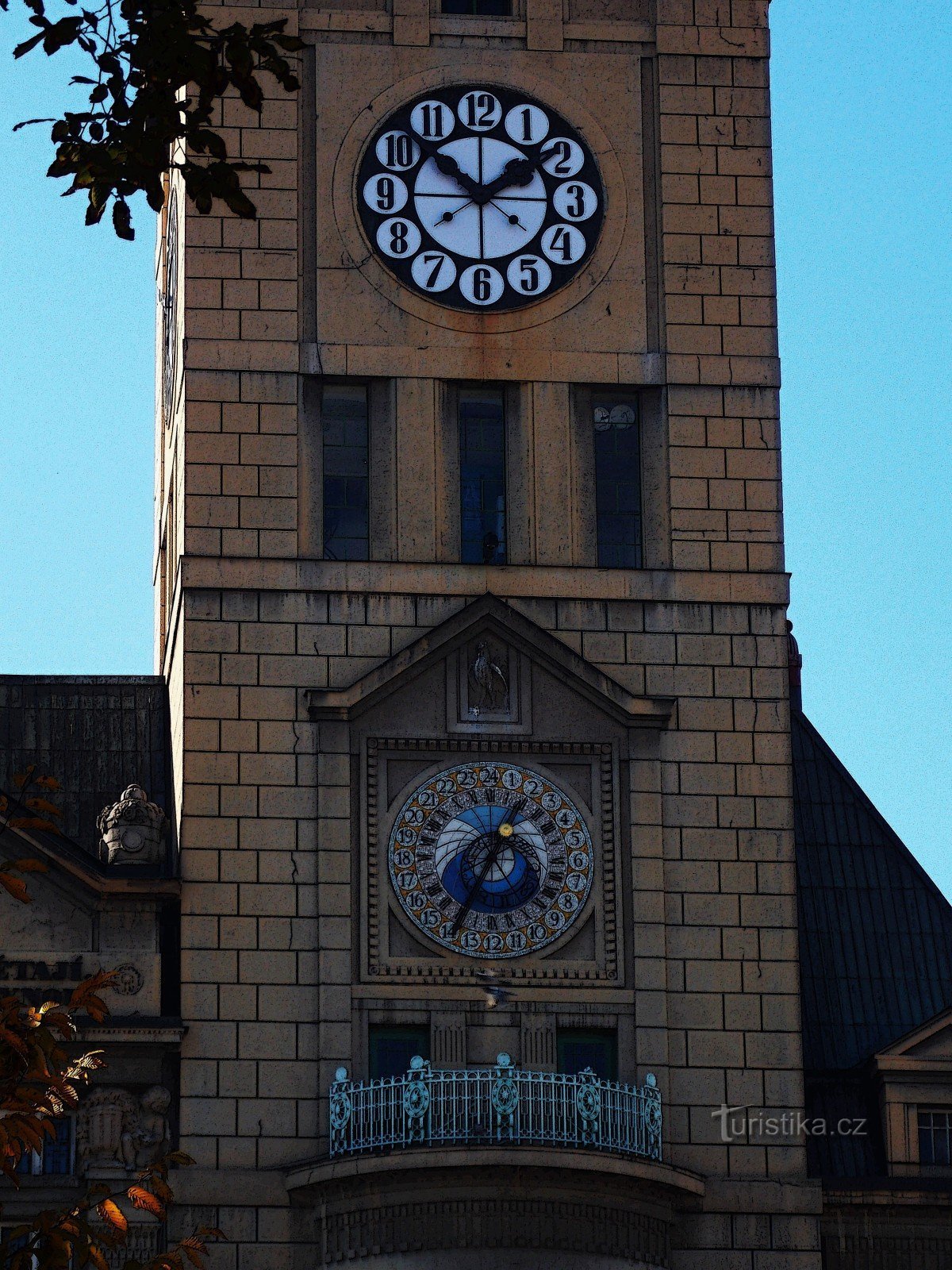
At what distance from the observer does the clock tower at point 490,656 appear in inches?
1177

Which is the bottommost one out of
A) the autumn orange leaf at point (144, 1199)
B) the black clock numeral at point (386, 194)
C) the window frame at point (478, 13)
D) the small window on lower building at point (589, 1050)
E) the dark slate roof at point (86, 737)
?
the autumn orange leaf at point (144, 1199)

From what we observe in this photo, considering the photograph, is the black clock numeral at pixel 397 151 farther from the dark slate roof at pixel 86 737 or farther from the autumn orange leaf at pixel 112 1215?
the autumn orange leaf at pixel 112 1215

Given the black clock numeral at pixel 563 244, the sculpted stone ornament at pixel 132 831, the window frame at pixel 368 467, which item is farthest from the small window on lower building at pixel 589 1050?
the black clock numeral at pixel 563 244

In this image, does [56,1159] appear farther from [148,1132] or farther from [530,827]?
[530,827]

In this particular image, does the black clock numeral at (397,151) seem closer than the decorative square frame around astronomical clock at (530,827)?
No

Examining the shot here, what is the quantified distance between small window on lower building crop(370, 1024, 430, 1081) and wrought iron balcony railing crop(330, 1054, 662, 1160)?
1.32 feet

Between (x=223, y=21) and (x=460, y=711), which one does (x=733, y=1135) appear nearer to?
(x=460, y=711)

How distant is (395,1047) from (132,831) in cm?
334

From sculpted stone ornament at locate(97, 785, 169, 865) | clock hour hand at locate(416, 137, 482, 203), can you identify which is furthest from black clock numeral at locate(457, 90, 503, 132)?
sculpted stone ornament at locate(97, 785, 169, 865)

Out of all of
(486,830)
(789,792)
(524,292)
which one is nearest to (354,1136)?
(486,830)

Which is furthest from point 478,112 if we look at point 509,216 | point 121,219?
point 121,219

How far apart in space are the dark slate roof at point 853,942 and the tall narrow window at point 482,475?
4.61 m

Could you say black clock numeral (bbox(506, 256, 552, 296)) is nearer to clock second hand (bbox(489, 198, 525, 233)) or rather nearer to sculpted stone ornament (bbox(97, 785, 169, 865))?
clock second hand (bbox(489, 198, 525, 233))

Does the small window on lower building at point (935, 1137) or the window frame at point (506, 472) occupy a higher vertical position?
the window frame at point (506, 472)
